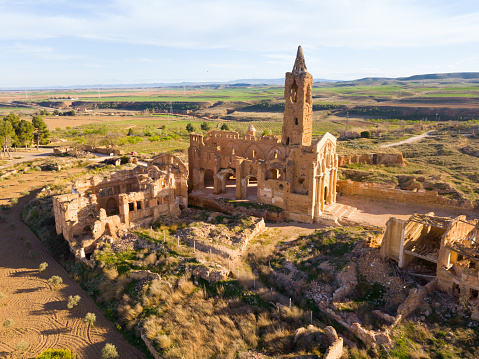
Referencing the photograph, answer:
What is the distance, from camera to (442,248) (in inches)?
628

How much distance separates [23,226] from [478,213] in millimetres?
34990

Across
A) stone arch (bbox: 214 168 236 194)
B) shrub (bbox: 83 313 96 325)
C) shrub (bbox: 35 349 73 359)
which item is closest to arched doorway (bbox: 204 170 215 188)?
stone arch (bbox: 214 168 236 194)

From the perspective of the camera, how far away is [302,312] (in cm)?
1536

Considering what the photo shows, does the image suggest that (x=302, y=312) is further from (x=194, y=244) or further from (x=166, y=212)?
(x=166, y=212)

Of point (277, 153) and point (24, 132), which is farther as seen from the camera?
point (24, 132)

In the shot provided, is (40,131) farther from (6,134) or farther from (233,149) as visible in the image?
(233,149)

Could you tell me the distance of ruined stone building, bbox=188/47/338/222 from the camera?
84.8 ft

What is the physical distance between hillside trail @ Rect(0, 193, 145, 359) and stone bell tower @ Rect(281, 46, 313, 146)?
62.4 ft

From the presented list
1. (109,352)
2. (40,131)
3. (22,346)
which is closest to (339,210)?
(109,352)

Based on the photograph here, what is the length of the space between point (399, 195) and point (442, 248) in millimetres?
13025

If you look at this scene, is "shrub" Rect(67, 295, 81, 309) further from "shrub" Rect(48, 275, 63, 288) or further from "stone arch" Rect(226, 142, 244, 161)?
"stone arch" Rect(226, 142, 244, 161)

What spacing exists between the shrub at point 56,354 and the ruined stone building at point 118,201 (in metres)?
7.17

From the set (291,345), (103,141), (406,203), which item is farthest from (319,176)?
(103,141)

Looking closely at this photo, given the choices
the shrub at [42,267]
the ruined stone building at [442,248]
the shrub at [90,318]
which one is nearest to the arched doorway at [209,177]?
the shrub at [42,267]
